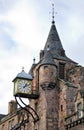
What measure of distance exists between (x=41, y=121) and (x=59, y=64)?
7555 mm

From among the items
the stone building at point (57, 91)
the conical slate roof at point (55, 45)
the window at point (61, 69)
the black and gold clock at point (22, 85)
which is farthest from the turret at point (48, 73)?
the conical slate roof at point (55, 45)

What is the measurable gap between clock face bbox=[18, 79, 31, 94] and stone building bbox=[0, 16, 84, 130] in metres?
1.29

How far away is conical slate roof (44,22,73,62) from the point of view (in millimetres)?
58513

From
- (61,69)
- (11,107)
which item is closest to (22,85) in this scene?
(61,69)

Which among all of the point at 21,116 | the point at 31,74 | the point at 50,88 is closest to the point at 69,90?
the point at 50,88

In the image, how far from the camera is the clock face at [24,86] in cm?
5459

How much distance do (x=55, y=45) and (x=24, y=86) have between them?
7873 millimetres

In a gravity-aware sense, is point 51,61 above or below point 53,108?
above

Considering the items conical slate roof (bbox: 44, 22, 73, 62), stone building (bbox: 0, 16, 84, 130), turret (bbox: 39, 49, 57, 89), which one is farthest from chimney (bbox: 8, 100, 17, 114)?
turret (bbox: 39, 49, 57, 89)

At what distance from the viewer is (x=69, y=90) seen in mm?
53719

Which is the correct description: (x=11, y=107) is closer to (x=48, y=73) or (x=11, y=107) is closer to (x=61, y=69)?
(x=61, y=69)

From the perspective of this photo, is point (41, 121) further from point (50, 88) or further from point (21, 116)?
point (21, 116)

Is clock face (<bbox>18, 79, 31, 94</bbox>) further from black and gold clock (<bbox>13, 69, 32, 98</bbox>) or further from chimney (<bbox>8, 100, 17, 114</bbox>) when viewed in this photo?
chimney (<bbox>8, 100, 17, 114</bbox>)

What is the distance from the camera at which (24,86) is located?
54875 millimetres
